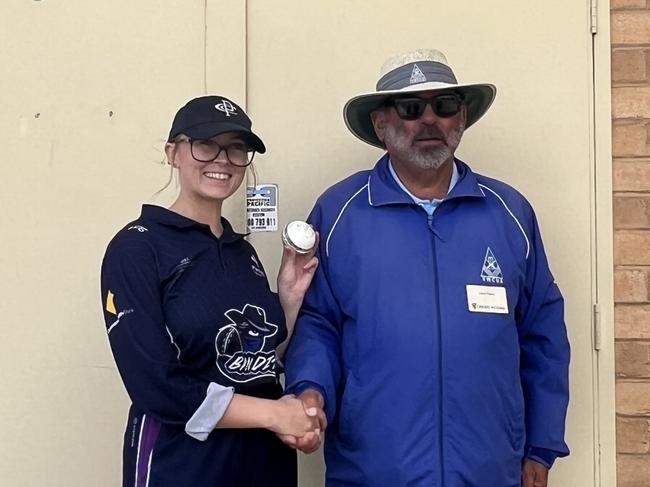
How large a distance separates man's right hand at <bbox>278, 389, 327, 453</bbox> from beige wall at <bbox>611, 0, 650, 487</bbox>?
1.17m

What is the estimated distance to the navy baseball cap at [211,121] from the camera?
1.90m

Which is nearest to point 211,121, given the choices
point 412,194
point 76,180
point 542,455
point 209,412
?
point 412,194

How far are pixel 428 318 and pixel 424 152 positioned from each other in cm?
48

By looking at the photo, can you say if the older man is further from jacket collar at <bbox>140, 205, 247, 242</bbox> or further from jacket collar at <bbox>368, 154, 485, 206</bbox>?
jacket collar at <bbox>140, 205, 247, 242</bbox>

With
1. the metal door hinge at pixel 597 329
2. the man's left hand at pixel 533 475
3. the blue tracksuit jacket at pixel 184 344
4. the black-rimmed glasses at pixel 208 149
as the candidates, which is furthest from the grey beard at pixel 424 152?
the man's left hand at pixel 533 475

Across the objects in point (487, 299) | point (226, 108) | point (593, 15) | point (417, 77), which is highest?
point (593, 15)

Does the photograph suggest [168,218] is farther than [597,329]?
No

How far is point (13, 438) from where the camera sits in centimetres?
254

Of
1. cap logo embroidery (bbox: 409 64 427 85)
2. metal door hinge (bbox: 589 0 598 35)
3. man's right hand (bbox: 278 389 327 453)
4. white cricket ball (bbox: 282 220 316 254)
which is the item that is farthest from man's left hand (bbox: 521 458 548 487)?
metal door hinge (bbox: 589 0 598 35)

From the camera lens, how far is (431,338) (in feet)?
6.44

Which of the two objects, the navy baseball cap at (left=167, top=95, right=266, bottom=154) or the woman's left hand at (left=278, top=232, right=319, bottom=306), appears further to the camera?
the woman's left hand at (left=278, top=232, right=319, bottom=306)

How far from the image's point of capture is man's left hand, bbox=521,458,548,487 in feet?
7.22

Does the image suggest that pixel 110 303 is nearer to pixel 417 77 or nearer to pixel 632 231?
pixel 417 77

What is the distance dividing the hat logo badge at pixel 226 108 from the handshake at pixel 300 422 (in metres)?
0.79
